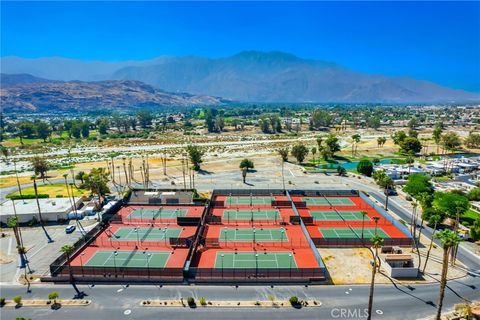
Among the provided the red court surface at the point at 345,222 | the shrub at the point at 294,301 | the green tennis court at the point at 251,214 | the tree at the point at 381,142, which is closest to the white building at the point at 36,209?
the green tennis court at the point at 251,214

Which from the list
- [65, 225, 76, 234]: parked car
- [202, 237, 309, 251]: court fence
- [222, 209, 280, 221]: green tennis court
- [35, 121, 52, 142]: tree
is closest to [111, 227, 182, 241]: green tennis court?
[202, 237, 309, 251]: court fence

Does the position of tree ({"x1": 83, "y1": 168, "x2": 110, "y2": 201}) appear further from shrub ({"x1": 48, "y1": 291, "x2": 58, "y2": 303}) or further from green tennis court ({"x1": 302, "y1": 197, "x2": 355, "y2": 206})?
green tennis court ({"x1": 302, "y1": 197, "x2": 355, "y2": 206})

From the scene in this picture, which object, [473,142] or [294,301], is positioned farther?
[473,142]

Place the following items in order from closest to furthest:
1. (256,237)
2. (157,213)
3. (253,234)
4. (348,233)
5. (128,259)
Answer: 1. (128,259)
2. (256,237)
3. (253,234)
4. (348,233)
5. (157,213)

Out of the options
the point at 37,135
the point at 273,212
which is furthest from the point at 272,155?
the point at 37,135

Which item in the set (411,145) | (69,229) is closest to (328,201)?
(69,229)

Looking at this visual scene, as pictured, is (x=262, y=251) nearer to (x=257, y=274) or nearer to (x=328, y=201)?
(x=257, y=274)
